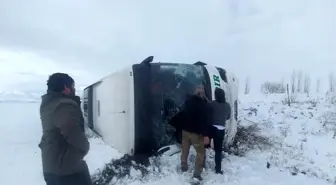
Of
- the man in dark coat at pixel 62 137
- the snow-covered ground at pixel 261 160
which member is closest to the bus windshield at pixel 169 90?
the snow-covered ground at pixel 261 160

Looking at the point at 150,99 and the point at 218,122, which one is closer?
the point at 218,122

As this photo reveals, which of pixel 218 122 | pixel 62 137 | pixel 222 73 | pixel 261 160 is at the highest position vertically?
pixel 222 73

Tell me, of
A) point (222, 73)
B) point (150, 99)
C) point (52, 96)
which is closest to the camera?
point (52, 96)

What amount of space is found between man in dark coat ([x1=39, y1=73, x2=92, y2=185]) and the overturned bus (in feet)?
10.5

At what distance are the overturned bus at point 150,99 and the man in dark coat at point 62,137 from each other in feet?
10.5

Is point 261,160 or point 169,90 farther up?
point 169,90

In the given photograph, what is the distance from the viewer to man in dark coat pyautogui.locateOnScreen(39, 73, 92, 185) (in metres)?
2.86

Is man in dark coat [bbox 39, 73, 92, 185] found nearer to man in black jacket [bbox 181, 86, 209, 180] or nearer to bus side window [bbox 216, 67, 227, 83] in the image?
man in black jacket [bbox 181, 86, 209, 180]

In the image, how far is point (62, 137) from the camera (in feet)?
9.60

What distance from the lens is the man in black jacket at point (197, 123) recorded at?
5.61 meters

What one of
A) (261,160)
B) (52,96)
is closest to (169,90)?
(261,160)

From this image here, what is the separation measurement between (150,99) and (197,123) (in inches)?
51.0

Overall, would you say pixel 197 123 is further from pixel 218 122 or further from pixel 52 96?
pixel 52 96

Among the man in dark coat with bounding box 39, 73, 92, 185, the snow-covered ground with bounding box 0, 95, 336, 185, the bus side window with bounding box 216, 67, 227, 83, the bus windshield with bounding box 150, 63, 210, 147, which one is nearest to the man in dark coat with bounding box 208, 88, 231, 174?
the snow-covered ground with bounding box 0, 95, 336, 185
